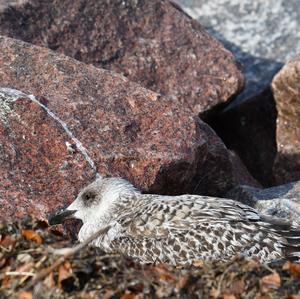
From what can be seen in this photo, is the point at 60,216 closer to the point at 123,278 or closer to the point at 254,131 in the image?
the point at 123,278

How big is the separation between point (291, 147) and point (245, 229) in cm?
385

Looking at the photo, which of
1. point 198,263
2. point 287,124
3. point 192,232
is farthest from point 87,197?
point 287,124

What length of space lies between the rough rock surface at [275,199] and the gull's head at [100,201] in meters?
1.55

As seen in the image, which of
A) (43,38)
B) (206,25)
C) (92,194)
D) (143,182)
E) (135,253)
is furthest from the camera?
(206,25)

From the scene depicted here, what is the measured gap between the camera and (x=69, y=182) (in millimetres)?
7898

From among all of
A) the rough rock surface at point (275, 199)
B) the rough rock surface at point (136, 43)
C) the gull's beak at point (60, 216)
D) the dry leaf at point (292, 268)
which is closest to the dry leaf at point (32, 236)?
the gull's beak at point (60, 216)

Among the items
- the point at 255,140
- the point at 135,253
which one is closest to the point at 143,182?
the point at 135,253

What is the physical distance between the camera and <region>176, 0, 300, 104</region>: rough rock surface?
Answer: 12242 millimetres

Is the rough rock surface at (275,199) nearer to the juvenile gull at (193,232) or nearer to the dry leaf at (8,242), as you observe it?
the juvenile gull at (193,232)

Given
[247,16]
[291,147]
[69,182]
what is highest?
[247,16]

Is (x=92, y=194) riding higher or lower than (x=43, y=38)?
lower

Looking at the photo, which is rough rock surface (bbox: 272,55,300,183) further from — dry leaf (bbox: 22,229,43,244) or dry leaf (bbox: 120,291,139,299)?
dry leaf (bbox: 120,291,139,299)

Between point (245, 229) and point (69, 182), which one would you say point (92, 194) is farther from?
point (245, 229)

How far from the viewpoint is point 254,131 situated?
11.8 metres
